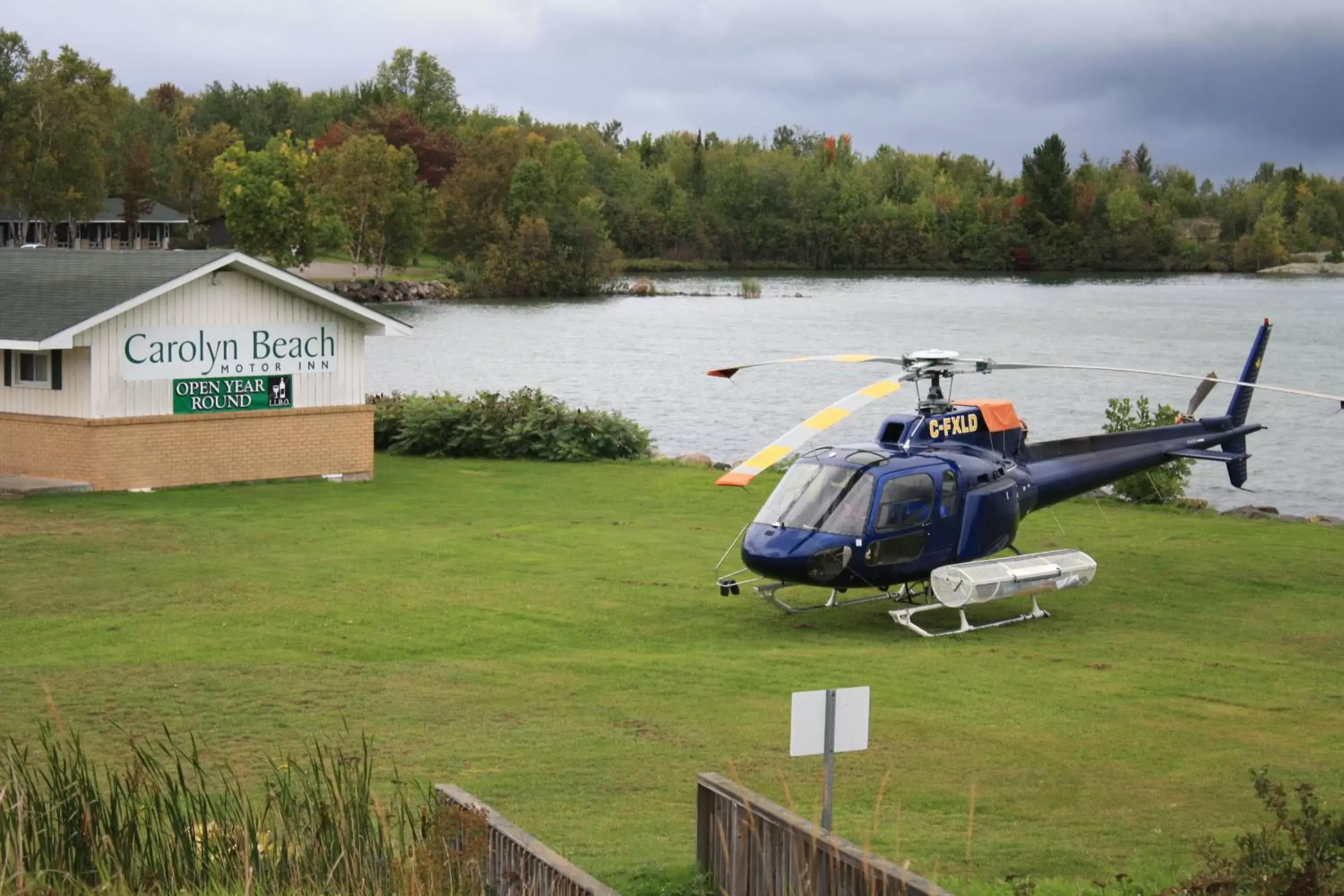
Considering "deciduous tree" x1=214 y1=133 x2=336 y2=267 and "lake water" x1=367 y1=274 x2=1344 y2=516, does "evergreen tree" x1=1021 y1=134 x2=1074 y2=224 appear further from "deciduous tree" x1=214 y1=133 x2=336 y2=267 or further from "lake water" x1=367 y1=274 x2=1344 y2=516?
"deciduous tree" x1=214 y1=133 x2=336 y2=267

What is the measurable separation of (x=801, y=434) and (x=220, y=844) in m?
8.27

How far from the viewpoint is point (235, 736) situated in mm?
10898

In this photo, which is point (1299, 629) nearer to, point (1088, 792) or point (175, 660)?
point (1088, 792)

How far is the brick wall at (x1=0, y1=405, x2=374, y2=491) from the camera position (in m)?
22.9

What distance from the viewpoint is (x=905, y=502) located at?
50.6 feet

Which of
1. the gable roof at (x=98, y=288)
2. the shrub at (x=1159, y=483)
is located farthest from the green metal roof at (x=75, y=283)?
the shrub at (x=1159, y=483)

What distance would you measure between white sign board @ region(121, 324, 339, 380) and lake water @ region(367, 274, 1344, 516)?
45.3 ft

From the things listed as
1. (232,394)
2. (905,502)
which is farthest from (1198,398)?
(232,394)

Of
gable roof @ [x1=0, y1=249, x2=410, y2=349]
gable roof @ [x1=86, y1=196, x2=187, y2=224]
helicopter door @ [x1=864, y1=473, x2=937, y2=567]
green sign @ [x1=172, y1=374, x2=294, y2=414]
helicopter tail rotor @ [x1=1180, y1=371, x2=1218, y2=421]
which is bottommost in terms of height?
helicopter door @ [x1=864, y1=473, x2=937, y2=567]

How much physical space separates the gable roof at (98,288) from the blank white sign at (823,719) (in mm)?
17365

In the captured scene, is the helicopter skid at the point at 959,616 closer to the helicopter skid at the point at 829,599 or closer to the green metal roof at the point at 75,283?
the helicopter skid at the point at 829,599

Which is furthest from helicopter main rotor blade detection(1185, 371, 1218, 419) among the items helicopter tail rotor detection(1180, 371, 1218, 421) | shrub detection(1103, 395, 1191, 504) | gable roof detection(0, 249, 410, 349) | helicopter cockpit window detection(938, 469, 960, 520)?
gable roof detection(0, 249, 410, 349)

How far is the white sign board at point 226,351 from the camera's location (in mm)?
23016

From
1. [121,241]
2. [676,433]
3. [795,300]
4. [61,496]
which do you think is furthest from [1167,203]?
[61,496]
